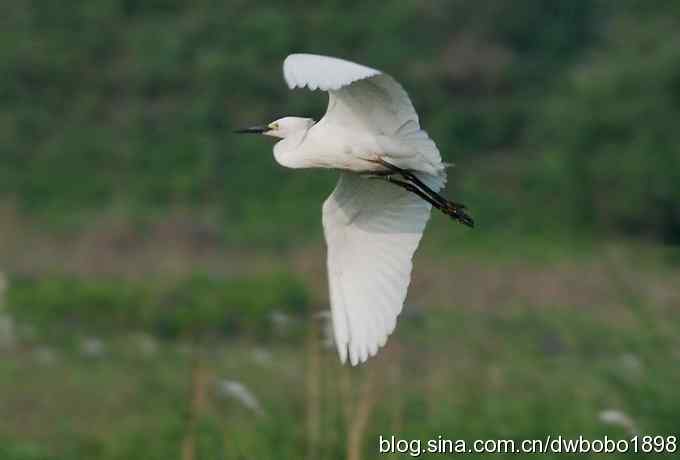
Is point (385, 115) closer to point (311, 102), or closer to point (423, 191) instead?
point (423, 191)

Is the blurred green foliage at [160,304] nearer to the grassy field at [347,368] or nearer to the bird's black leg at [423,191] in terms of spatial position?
the grassy field at [347,368]

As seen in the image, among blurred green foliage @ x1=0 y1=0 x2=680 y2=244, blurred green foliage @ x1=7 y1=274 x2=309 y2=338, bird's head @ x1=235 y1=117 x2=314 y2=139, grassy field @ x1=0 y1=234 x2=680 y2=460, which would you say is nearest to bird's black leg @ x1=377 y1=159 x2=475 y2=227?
bird's head @ x1=235 y1=117 x2=314 y2=139

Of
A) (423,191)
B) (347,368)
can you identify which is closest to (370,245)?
(423,191)

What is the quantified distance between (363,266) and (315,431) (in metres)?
1.15

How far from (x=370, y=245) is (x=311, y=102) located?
12.4m

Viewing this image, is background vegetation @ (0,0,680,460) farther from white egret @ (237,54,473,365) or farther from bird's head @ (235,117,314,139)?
bird's head @ (235,117,314,139)

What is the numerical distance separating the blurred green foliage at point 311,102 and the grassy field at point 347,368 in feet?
4.49

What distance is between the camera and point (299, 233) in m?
15.4

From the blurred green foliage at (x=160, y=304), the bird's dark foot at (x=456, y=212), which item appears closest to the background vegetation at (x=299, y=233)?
the blurred green foliage at (x=160, y=304)

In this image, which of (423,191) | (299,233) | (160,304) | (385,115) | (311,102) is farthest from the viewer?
(311,102)

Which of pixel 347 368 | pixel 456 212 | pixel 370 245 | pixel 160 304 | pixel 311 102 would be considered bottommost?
pixel 347 368

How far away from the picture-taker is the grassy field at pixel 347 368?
272 inches

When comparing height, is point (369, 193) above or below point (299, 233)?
below

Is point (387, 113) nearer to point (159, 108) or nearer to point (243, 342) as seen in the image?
point (243, 342)
